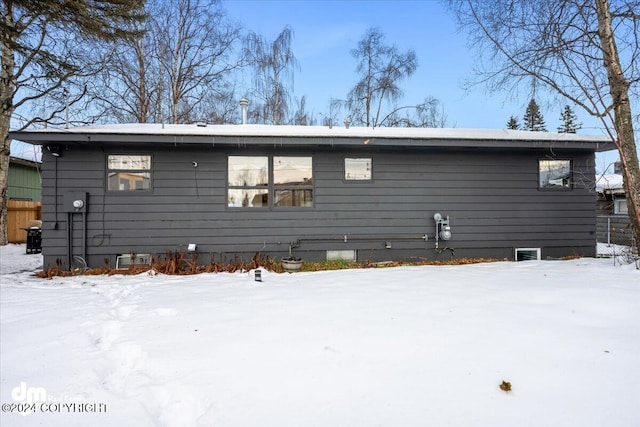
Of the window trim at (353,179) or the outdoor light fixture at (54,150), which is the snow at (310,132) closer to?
the outdoor light fixture at (54,150)

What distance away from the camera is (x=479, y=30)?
6512mm

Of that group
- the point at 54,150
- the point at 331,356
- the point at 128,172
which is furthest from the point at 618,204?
the point at 54,150

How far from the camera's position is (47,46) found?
26.1 ft

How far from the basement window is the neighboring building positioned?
18.8 metres

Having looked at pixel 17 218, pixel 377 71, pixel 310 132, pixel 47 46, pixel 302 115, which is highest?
pixel 377 71

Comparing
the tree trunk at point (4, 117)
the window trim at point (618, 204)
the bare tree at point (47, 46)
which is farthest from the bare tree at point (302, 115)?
the window trim at point (618, 204)

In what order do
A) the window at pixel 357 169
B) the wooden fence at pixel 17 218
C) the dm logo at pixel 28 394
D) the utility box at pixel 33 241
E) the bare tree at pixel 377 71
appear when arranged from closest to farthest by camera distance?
the dm logo at pixel 28 394
the window at pixel 357 169
the utility box at pixel 33 241
the wooden fence at pixel 17 218
the bare tree at pixel 377 71

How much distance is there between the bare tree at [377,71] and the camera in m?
14.9

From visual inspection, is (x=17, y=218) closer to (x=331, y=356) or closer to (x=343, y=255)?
(x=343, y=255)

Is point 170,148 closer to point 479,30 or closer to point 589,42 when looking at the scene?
point 479,30

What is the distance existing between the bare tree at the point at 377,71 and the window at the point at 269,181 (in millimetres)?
9568

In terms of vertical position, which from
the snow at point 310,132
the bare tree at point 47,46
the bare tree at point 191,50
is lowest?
the snow at point 310,132

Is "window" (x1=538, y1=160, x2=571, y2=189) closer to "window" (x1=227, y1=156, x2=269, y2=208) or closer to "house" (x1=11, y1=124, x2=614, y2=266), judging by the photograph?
"house" (x1=11, y1=124, x2=614, y2=266)

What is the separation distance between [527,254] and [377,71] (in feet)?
38.3
